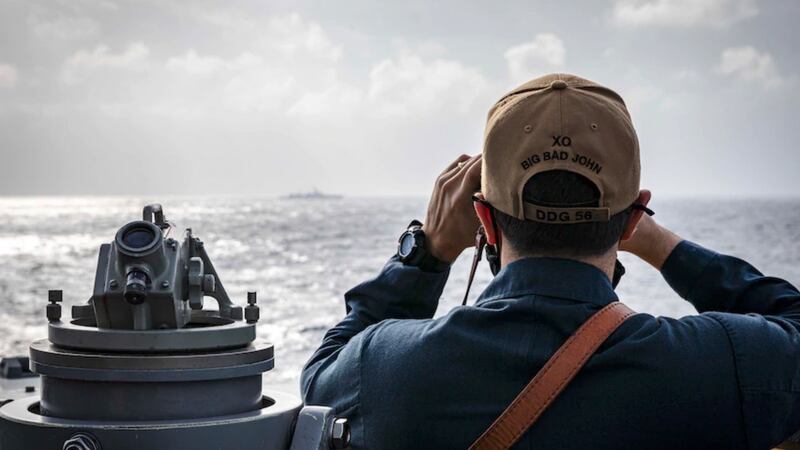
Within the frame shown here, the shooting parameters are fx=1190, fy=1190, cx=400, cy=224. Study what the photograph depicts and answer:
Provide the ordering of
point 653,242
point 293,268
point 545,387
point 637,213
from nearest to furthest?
point 545,387 → point 637,213 → point 653,242 → point 293,268

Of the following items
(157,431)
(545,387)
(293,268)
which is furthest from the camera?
(293,268)

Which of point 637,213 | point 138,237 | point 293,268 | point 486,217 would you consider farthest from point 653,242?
point 293,268

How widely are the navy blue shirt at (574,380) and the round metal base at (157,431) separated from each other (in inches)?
8.8

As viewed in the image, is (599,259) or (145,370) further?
(599,259)

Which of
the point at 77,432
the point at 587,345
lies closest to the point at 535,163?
the point at 587,345

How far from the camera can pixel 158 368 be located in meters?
1.50

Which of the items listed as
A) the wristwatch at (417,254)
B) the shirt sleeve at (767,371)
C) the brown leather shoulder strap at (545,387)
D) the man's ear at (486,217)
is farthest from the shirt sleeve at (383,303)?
the shirt sleeve at (767,371)

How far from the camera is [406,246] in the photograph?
78.8 inches

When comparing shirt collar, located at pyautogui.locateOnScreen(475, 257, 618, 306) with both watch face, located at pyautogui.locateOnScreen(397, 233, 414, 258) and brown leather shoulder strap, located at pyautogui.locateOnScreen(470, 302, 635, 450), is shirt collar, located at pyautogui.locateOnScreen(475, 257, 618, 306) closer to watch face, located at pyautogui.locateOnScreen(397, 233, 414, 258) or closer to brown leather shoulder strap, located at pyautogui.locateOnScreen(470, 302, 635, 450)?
brown leather shoulder strap, located at pyautogui.locateOnScreen(470, 302, 635, 450)

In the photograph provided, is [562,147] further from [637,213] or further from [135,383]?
[135,383]

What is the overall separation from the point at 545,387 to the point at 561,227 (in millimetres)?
236

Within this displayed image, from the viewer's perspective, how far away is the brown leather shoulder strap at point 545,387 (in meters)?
1.70

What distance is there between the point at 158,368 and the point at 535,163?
0.62 meters

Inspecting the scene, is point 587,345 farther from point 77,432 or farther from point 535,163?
point 77,432
